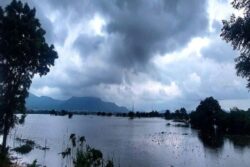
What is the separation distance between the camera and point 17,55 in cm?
3878

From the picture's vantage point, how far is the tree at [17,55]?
3819cm

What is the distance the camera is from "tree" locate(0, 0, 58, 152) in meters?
38.2

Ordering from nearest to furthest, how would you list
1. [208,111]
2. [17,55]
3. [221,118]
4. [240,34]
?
1. [240,34]
2. [17,55]
3. [221,118]
4. [208,111]

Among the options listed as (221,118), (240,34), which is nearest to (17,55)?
(240,34)

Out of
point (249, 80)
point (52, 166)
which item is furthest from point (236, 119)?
point (249, 80)

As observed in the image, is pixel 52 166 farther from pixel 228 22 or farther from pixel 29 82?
pixel 228 22

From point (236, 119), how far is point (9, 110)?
424 feet

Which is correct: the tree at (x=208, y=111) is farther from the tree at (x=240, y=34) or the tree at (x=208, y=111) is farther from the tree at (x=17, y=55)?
the tree at (x=240, y=34)

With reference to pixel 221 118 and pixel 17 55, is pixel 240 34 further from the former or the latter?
pixel 221 118

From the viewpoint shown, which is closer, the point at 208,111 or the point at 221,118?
the point at 221,118

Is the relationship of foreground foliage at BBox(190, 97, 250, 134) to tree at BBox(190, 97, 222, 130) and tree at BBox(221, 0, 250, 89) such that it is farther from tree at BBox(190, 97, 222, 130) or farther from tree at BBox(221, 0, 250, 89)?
tree at BBox(221, 0, 250, 89)

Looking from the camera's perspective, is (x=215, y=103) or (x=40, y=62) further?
(x=215, y=103)

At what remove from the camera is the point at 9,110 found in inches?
1558

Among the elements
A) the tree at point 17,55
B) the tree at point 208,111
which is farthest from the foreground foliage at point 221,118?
the tree at point 17,55
